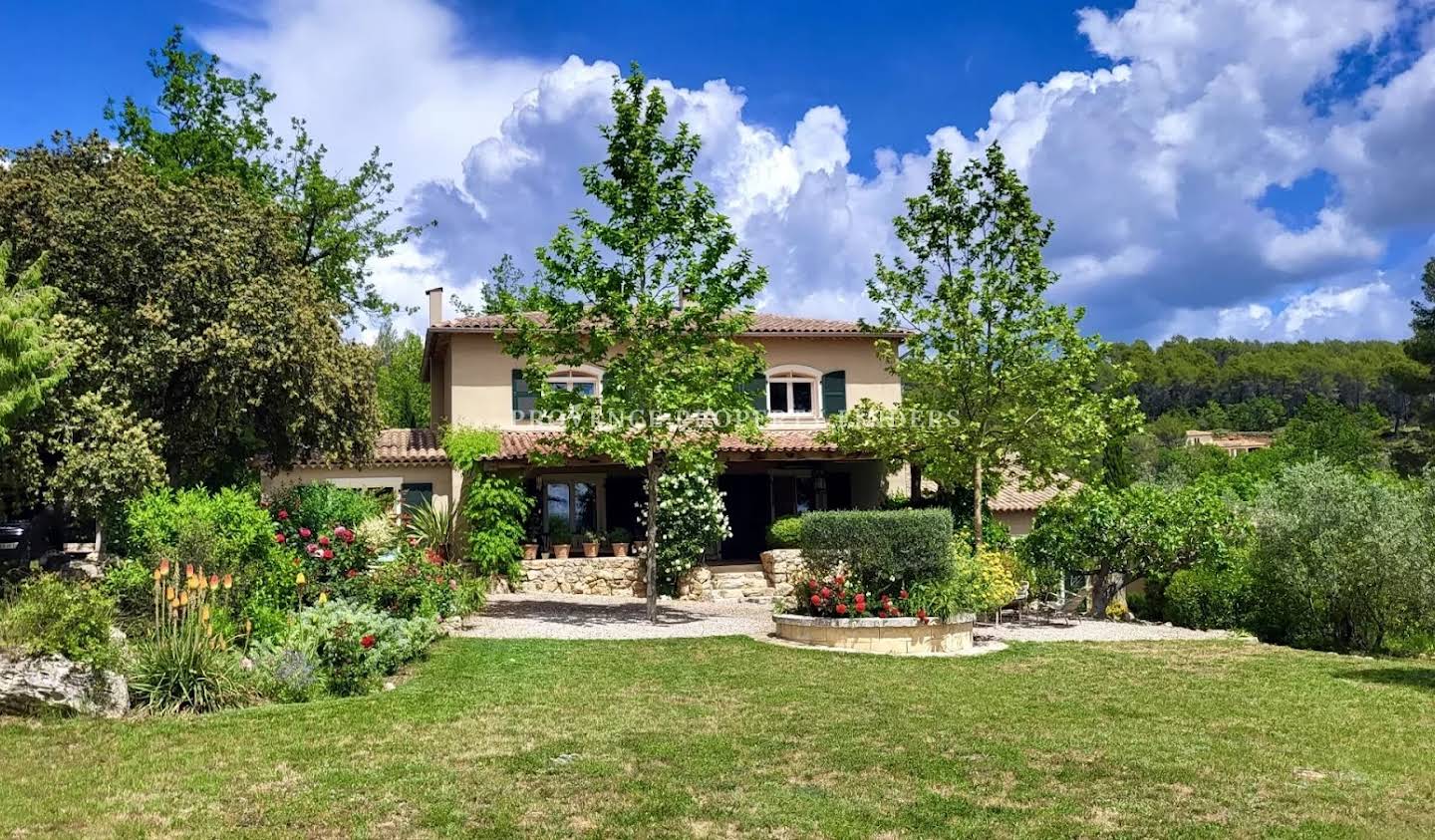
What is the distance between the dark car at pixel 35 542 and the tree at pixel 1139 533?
58.7 ft

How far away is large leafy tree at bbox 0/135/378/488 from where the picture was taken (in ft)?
52.6

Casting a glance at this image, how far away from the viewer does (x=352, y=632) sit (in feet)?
37.1

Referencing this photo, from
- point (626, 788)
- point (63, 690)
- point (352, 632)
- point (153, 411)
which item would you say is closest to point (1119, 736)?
point (626, 788)

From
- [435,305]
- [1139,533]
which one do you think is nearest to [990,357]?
[1139,533]

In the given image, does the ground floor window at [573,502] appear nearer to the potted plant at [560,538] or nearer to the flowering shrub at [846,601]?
the potted plant at [560,538]

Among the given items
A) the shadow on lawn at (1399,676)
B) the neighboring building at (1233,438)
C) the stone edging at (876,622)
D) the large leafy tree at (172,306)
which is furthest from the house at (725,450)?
the neighboring building at (1233,438)

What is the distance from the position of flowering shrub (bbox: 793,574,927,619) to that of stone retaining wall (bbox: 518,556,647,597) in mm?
8759

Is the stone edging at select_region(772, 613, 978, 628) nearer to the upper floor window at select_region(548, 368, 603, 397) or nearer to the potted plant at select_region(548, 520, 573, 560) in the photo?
the potted plant at select_region(548, 520, 573, 560)

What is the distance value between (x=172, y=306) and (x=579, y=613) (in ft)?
27.6

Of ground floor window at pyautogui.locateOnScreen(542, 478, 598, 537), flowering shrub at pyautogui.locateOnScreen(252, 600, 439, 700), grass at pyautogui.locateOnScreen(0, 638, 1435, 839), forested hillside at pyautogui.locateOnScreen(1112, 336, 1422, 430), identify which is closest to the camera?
grass at pyautogui.locateOnScreen(0, 638, 1435, 839)

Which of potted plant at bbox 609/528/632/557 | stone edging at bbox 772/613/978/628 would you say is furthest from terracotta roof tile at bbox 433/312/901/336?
stone edging at bbox 772/613/978/628

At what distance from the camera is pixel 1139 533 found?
18625 millimetres

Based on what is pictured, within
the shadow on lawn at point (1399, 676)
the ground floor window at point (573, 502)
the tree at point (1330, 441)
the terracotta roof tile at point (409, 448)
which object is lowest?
the shadow on lawn at point (1399, 676)

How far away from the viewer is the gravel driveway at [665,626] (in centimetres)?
1592
